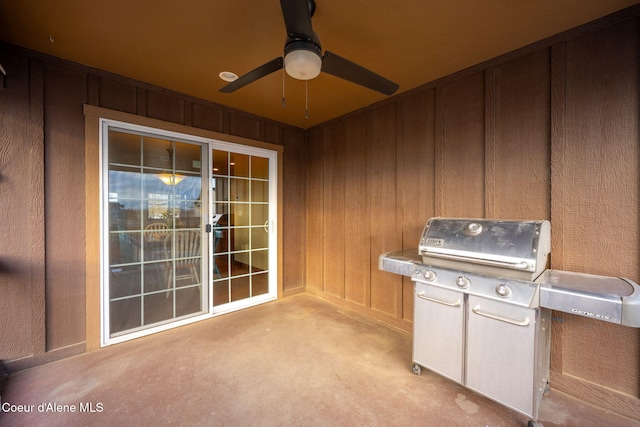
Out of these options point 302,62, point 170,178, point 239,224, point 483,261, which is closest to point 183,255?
point 239,224

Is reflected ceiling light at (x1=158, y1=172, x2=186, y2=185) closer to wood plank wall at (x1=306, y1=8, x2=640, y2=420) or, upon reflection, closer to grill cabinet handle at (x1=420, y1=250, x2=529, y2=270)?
wood plank wall at (x1=306, y1=8, x2=640, y2=420)

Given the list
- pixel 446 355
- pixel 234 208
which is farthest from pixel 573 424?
pixel 234 208

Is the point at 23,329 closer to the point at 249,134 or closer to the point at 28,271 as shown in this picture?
the point at 28,271

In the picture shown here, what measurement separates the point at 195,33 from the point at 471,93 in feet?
7.75

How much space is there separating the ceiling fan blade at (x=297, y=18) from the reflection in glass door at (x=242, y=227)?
221 cm

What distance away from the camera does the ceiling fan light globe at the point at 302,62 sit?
1.38 meters

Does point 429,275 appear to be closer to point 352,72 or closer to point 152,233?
point 352,72

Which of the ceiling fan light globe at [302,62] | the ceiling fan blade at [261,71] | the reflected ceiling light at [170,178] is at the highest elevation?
the ceiling fan blade at [261,71]

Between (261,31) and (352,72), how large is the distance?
78cm

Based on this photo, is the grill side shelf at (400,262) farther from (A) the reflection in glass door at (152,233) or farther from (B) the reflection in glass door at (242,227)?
(A) the reflection in glass door at (152,233)

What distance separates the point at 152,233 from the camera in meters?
2.81

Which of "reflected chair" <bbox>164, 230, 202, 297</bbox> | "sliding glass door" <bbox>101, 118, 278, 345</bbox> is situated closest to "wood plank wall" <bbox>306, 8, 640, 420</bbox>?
"sliding glass door" <bbox>101, 118, 278, 345</bbox>

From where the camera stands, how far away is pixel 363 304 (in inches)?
130

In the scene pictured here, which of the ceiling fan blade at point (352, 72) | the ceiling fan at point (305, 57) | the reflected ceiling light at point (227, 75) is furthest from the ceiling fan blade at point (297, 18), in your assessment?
the reflected ceiling light at point (227, 75)
